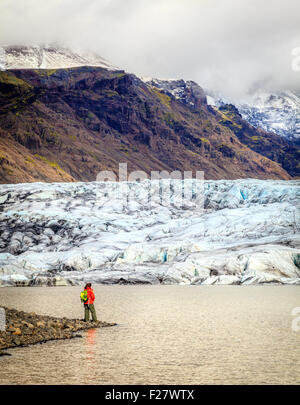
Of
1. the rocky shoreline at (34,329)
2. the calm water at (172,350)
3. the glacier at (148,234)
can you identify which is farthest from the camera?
the glacier at (148,234)

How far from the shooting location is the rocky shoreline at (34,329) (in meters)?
16.4

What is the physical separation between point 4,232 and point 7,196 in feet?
38.0

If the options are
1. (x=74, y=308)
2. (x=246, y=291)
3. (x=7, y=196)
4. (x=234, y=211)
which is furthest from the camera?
(x=7, y=196)

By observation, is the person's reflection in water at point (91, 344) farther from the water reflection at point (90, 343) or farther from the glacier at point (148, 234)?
the glacier at point (148, 234)

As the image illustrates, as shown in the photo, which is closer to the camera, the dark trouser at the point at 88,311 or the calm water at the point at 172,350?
the calm water at the point at 172,350

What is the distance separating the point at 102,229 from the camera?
6172 cm

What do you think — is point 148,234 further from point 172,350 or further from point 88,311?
point 172,350

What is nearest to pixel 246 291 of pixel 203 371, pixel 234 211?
pixel 234 211

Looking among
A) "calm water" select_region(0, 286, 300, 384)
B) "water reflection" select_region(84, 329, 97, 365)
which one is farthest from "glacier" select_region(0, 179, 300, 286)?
"water reflection" select_region(84, 329, 97, 365)

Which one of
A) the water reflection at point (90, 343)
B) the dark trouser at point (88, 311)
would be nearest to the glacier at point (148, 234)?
the dark trouser at point (88, 311)

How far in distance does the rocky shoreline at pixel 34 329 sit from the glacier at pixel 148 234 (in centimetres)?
2575

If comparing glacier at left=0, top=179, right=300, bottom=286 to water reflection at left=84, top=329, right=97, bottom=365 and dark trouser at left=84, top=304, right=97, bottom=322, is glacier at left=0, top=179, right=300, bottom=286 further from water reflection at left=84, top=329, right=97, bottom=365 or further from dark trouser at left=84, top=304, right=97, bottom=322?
water reflection at left=84, top=329, right=97, bottom=365

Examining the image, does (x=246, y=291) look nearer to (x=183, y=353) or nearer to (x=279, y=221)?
(x=279, y=221)
